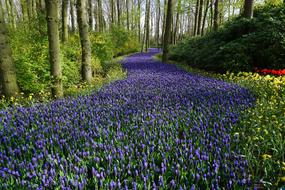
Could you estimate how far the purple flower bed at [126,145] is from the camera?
8.61 ft

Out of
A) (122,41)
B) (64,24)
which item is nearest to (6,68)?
(64,24)

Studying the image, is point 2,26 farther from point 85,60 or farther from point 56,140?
point 56,140

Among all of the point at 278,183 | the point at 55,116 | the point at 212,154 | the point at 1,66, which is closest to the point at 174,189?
the point at 212,154

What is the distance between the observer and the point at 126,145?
3385 millimetres

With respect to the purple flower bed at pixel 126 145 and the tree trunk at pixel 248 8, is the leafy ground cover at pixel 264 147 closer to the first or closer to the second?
the purple flower bed at pixel 126 145

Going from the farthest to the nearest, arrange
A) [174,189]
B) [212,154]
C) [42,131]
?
1. [42,131]
2. [212,154]
3. [174,189]

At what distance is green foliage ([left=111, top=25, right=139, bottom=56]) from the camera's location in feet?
106

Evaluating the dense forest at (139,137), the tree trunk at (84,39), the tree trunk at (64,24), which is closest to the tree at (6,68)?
the dense forest at (139,137)

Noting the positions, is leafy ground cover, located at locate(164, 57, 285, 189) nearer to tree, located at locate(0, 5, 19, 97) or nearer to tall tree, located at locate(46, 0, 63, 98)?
tall tree, located at locate(46, 0, 63, 98)

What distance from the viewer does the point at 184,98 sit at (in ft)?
18.0

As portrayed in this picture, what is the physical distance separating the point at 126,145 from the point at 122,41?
32.4 meters

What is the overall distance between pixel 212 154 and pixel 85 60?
7882mm

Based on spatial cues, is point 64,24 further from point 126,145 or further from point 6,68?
point 126,145

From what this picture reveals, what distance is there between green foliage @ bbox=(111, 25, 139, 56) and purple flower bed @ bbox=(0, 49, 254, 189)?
27.0m
